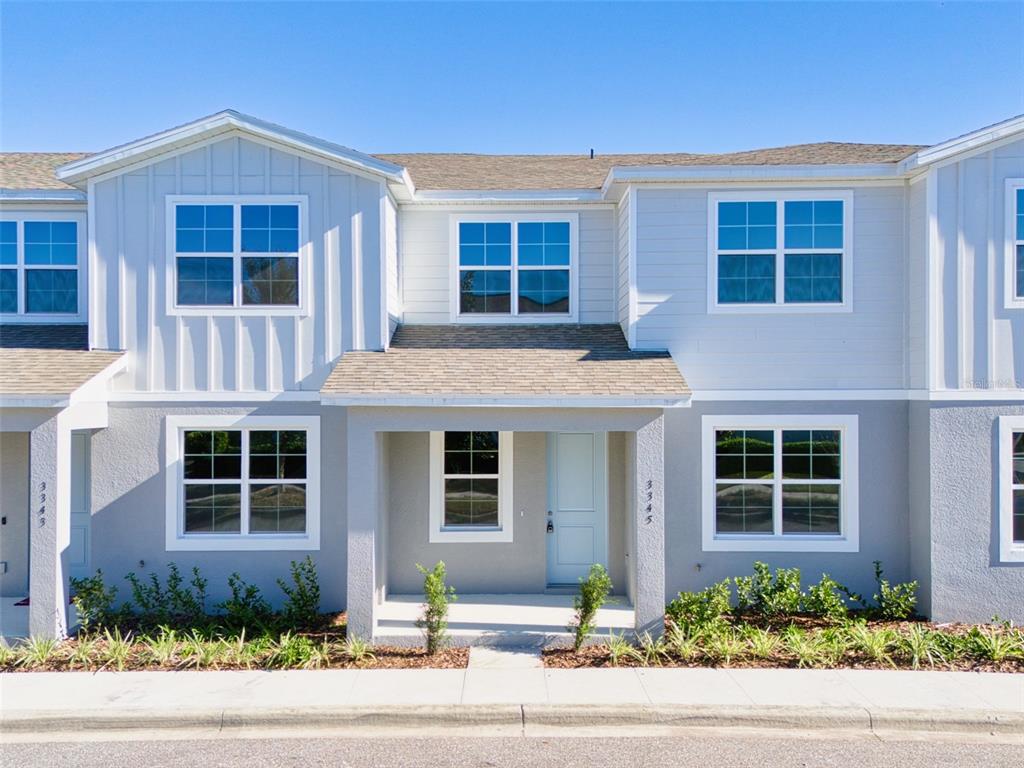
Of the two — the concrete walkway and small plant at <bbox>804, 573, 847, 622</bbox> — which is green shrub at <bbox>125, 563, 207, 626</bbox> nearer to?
the concrete walkway

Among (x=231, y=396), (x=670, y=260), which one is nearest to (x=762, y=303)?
(x=670, y=260)

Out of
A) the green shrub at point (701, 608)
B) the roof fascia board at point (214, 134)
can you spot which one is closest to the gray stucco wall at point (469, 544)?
the green shrub at point (701, 608)

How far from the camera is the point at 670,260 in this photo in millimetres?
9859

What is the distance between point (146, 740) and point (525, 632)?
4.07m

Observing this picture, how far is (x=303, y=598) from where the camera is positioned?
9.09 m

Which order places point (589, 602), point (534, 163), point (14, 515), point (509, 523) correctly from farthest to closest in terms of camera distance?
point (534, 163) → point (14, 515) → point (509, 523) → point (589, 602)

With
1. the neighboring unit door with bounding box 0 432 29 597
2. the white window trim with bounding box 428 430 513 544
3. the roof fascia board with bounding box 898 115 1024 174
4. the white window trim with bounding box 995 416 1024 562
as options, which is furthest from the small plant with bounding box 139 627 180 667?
the roof fascia board with bounding box 898 115 1024 174

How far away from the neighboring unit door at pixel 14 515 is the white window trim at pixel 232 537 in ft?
8.19

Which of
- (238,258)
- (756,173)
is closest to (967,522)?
(756,173)

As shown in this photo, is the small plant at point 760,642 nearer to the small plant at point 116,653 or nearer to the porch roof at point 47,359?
the small plant at point 116,653

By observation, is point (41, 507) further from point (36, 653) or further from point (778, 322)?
point (778, 322)

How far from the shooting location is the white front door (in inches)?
416

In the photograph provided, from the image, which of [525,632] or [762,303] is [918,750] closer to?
[525,632]

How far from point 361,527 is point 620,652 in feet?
10.8
